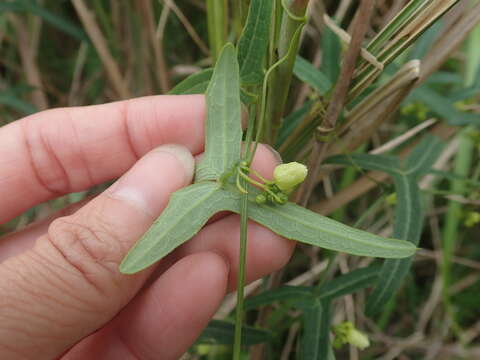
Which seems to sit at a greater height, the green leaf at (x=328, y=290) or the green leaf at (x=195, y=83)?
the green leaf at (x=195, y=83)

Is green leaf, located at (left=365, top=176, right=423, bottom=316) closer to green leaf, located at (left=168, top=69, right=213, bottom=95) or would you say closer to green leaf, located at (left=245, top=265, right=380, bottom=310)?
green leaf, located at (left=245, top=265, right=380, bottom=310)

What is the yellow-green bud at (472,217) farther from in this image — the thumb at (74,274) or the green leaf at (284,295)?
the thumb at (74,274)

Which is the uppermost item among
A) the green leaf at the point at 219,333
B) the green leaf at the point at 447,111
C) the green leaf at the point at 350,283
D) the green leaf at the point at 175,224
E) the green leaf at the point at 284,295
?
the green leaf at the point at 175,224

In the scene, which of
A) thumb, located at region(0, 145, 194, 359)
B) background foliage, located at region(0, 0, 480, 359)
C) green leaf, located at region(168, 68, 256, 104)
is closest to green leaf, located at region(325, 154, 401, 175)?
background foliage, located at region(0, 0, 480, 359)

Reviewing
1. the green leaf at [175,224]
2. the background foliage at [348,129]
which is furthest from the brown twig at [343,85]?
the green leaf at [175,224]

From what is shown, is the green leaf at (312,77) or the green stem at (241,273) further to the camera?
the green leaf at (312,77)

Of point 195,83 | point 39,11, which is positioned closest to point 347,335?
point 195,83
